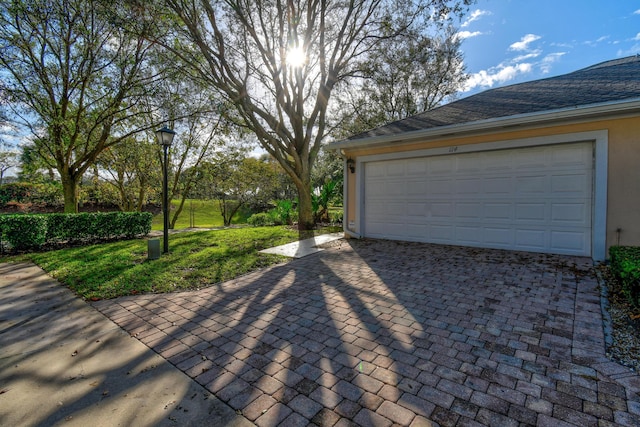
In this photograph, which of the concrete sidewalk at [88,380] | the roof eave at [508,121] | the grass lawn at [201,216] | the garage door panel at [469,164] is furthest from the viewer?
the grass lawn at [201,216]

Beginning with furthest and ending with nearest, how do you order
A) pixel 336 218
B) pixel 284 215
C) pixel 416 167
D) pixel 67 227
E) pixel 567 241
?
pixel 284 215 < pixel 336 218 < pixel 67 227 < pixel 416 167 < pixel 567 241

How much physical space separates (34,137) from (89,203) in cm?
1193

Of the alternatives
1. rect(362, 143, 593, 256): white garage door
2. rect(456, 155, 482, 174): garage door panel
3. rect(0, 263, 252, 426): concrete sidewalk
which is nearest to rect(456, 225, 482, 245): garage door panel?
rect(362, 143, 593, 256): white garage door

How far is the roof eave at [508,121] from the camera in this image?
16.7 feet

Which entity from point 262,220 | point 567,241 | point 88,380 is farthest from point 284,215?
point 88,380

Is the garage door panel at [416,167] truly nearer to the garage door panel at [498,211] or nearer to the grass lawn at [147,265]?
the garage door panel at [498,211]

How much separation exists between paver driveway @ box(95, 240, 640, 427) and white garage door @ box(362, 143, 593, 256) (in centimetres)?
130

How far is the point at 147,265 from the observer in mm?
5746

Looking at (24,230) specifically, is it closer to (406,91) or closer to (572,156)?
(572,156)

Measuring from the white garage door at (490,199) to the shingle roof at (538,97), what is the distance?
2.63ft

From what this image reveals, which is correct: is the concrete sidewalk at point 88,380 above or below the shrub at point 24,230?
below

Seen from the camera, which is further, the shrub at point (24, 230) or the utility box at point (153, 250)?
the shrub at point (24, 230)

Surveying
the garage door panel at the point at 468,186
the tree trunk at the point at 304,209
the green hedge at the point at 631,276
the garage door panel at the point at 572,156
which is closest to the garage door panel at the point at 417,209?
the garage door panel at the point at 468,186

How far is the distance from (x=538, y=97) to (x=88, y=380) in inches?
353
